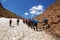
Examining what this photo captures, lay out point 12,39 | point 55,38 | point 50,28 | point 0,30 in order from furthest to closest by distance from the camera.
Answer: point 50,28 → point 0,30 → point 55,38 → point 12,39

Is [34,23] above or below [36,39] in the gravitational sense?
above

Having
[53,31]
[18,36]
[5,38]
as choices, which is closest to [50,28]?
[53,31]

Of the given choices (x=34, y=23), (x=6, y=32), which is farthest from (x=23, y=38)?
(x=34, y=23)

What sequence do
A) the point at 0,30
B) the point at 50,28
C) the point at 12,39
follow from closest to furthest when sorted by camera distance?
the point at 12,39, the point at 0,30, the point at 50,28

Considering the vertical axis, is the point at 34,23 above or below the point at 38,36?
above

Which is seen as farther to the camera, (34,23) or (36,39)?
(34,23)

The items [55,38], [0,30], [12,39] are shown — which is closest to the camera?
[12,39]

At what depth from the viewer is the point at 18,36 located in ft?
109

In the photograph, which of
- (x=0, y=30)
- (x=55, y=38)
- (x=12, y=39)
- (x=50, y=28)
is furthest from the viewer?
(x=50, y=28)

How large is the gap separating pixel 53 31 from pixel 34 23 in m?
4.23

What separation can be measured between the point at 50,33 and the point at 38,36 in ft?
11.3

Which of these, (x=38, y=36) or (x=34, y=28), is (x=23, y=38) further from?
(x=34, y=28)

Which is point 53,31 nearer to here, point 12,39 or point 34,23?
point 34,23

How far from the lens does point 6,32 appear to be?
35312 mm
